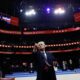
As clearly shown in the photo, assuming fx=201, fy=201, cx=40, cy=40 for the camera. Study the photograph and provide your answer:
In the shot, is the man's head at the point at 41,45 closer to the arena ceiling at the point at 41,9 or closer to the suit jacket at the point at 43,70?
the suit jacket at the point at 43,70

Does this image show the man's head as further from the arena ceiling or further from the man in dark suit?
the arena ceiling

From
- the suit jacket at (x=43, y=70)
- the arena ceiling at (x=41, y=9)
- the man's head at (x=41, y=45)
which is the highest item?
the arena ceiling at (x=41, y=9)

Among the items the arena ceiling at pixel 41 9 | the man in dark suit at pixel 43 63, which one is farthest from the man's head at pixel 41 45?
the arena ceiling at pixel 41 9

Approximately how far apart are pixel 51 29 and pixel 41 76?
15412 millimetres

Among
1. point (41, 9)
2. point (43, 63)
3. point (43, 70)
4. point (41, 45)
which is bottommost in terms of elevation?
point (43, 70)

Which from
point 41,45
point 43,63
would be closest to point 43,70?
point 43,63

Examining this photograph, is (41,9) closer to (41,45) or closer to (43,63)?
(41,45)

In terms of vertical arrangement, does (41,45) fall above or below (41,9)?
below

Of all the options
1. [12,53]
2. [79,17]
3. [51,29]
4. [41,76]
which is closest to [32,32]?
[51,29]

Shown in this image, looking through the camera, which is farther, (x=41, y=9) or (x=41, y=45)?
(x=41, y=9)

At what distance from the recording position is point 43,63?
122 inches

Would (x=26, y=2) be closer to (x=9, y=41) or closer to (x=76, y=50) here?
(x=9, y=41)

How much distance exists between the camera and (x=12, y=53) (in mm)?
16906

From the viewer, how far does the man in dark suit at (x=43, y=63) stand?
9.99 ft
